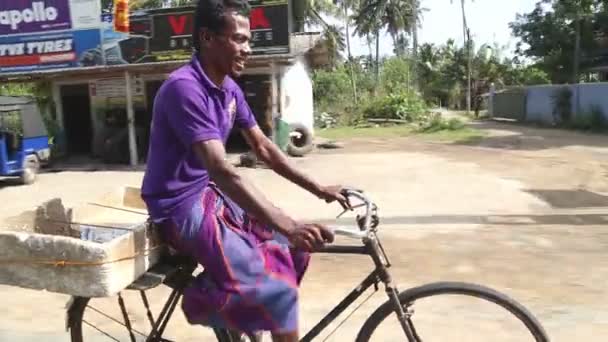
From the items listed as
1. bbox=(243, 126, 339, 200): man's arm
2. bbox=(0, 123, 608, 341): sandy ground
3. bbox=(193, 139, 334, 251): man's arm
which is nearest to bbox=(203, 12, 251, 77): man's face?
bbox=(193, 139, 334, 251): man's arm

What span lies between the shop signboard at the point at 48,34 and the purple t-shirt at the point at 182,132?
45.9ft

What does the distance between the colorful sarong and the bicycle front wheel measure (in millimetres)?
413

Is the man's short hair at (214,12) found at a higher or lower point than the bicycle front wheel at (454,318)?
higher

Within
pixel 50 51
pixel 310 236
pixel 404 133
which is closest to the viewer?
pixel 310 236

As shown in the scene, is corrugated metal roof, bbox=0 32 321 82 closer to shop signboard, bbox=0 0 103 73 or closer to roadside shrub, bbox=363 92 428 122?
shop signboard, bbox=0 0 103 73

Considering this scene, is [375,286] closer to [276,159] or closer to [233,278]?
[233,278]

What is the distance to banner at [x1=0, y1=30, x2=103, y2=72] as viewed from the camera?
50.4ft

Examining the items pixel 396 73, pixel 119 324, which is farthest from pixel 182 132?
pixel 396 73

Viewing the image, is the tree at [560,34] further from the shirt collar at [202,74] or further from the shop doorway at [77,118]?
the shirt collar at [202,74]

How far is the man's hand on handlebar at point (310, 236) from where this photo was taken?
2.11m

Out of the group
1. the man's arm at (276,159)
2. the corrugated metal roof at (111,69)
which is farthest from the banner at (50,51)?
the man's arm at (276,159)

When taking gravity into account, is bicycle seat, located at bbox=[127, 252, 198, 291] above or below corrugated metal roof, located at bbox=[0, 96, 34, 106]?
below

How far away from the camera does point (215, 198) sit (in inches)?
99.0

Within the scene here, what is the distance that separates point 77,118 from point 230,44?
1785cm
